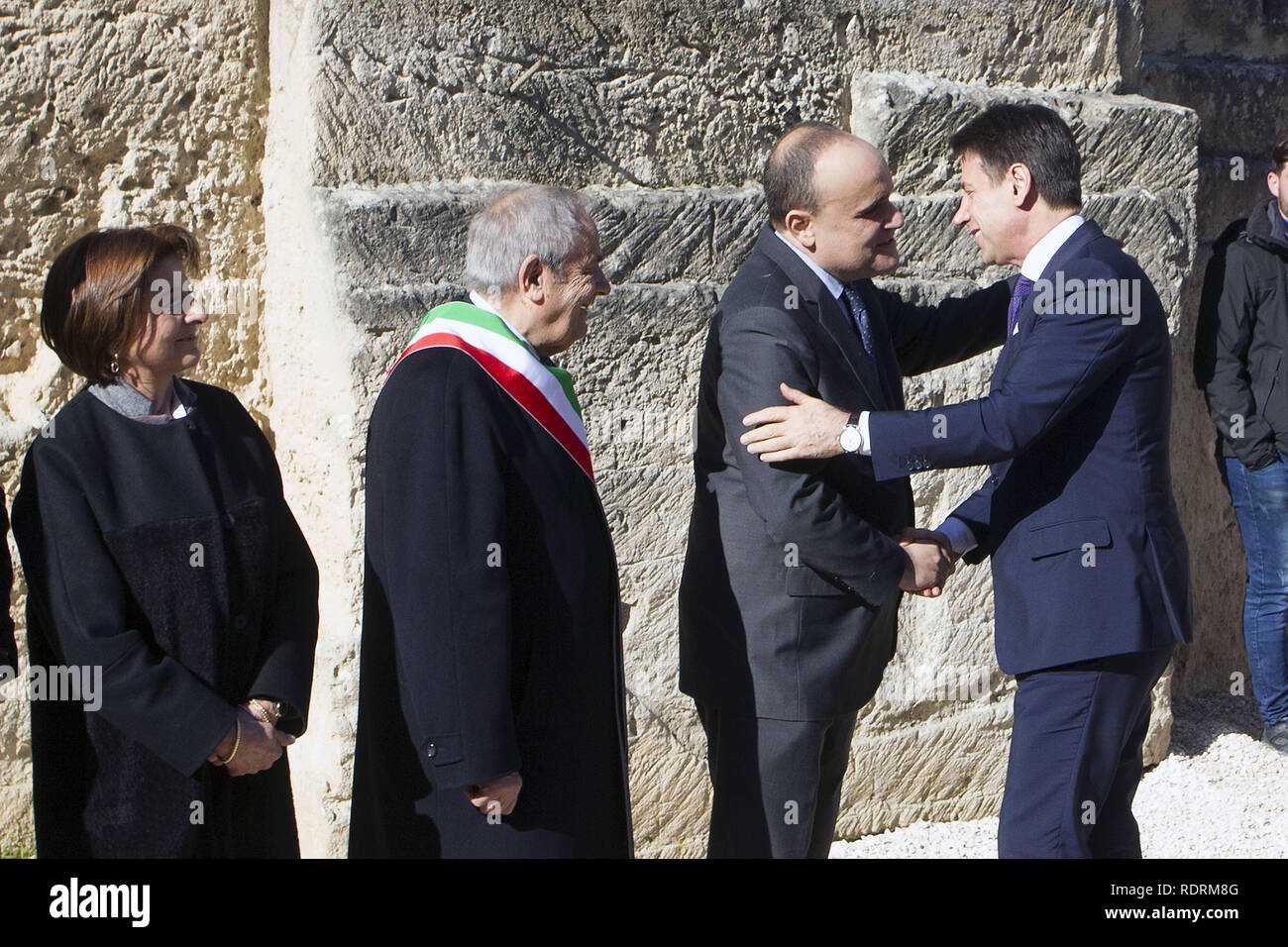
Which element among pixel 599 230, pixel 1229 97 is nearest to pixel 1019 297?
pixel 599 230

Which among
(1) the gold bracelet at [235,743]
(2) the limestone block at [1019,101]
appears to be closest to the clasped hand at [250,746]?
(1) the gold bracelet at [235,743]

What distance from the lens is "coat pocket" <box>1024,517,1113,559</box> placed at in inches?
114

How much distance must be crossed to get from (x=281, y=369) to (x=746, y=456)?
1.31 metres

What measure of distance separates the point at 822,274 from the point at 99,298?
56.4 inches

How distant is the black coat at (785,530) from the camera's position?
2854mm

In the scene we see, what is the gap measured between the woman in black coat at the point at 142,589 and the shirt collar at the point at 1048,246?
1.67m

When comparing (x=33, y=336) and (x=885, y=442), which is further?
(x=33, y=336)

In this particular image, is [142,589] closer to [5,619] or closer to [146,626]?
[146,626]

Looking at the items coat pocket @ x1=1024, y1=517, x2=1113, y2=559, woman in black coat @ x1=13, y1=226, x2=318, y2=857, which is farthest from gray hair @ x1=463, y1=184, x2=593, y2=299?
coat pocket @ x1=1024, y1=517, x2=1113, y2=559

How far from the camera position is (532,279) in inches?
99.8

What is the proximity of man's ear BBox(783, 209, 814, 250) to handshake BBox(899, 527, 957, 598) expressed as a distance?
655 mm

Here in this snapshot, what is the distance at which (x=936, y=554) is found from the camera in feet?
9.85
